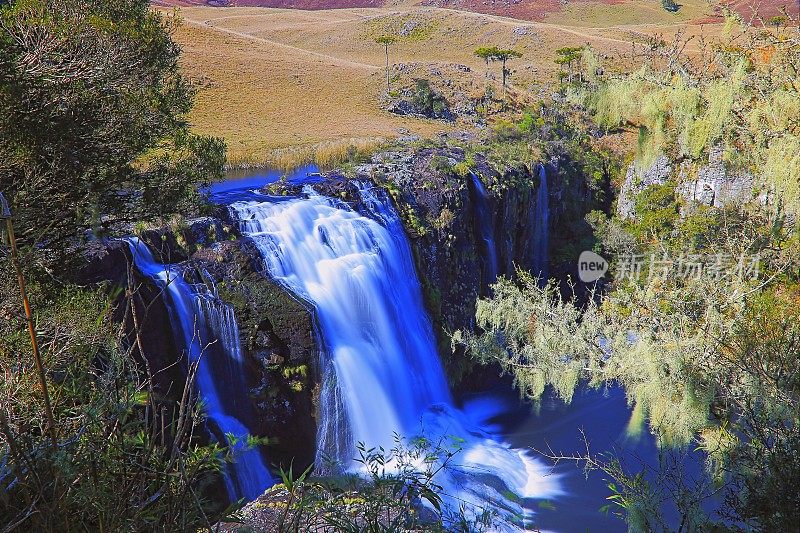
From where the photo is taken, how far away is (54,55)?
24.0 feet

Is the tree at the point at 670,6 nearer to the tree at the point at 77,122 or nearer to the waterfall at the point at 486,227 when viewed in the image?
the waterfall at the point at 486,227

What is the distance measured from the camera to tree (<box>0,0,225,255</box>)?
22.4 feet

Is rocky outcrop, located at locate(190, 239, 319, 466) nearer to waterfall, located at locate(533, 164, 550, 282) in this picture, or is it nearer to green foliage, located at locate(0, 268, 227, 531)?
green foliage, located at locate(0, 268, 227, 531)

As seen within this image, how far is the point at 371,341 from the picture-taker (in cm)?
1231

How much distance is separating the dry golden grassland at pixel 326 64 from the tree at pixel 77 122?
39.9 feet

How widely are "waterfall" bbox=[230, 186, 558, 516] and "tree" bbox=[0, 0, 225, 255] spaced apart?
2.23 m

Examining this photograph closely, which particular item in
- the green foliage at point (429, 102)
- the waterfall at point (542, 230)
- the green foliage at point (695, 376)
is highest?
the green foliage at point (429, 102)

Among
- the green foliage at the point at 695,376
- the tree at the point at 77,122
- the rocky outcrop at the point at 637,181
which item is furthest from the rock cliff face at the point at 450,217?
the rocky outcrop at the point at 637,181

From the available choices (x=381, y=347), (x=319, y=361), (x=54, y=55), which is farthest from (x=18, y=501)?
(x=381, y=347)

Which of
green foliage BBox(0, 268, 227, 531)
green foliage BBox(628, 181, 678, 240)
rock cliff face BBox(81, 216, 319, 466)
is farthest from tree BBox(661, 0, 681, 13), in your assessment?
green foliage BBox(0, 268, 227, 531)

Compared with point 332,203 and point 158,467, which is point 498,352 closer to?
point 332,203

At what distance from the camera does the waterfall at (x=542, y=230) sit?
2220 cm

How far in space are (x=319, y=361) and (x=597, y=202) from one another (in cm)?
1802

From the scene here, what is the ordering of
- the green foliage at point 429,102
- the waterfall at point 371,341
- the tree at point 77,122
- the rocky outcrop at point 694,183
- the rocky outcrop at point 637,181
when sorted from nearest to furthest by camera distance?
the tree at point 77,122 < the waterfall at point 371,341 < the rocky outcrop at point 694,183 < the rocky outcrop at point 637,181 < the green foliage at point 429,102
